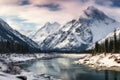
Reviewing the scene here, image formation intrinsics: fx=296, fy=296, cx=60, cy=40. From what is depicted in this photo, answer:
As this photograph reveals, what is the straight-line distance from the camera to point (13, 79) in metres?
46.4

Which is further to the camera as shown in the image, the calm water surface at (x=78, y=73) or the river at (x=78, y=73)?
the river at (x=78, y=73)

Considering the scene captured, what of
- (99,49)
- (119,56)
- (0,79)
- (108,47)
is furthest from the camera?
(99,49)

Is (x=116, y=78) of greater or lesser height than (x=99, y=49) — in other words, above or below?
below

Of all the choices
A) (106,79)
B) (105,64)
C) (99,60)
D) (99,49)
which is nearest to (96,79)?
(106,79)

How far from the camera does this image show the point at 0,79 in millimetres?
43781

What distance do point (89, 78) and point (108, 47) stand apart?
95574mm

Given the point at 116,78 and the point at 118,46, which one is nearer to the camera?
the point at 116,78

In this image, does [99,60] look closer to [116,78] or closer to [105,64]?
[105,64]

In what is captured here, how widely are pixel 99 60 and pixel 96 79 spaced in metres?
76.0

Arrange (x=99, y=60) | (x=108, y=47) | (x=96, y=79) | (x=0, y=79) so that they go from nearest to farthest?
(x=0, y=79)
(x=96, y=79)
(x=99, y=60)
(x=108, y=47)

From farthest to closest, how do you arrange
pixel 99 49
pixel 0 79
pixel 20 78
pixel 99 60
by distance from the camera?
pixel 99 49
pixel 99 60
pixel 20 78
pixel 0 79

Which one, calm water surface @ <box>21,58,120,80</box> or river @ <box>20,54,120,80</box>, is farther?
river @ <box>20,54,120,80</box>

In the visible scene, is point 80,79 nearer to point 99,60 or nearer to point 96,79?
point 96,79

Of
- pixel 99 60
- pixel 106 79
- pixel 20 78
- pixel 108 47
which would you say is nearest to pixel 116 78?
pixel 106 79
